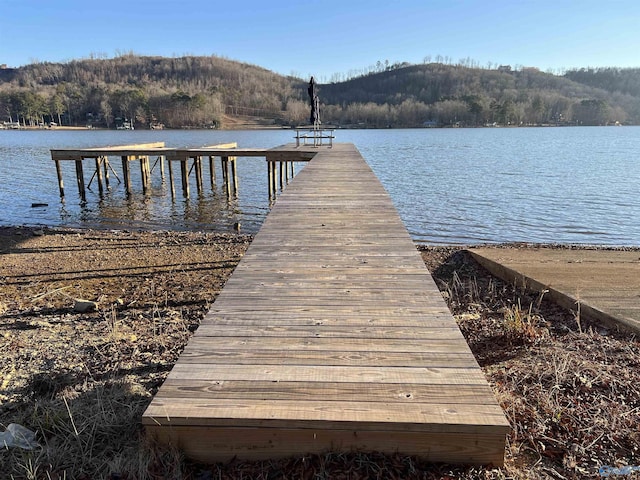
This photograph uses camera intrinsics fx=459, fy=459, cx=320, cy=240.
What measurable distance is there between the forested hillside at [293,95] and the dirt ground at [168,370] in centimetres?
10114

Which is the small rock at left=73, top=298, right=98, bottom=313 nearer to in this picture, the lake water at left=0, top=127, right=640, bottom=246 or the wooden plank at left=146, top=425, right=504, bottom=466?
the wooden plank at left=146, top=425, right=504, bottom=466

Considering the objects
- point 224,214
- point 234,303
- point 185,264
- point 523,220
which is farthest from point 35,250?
point 523,220

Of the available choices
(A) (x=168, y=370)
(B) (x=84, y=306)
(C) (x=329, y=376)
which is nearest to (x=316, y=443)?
(C) (x=329, y=376)

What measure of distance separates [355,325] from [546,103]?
14880cm

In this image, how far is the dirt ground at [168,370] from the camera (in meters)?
2.05

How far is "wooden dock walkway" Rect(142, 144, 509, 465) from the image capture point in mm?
1888

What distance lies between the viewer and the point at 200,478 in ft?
6.23

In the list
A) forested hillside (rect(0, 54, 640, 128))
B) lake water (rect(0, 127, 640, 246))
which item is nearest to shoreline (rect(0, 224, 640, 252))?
lake water (rect(0, 127, 640, 246))

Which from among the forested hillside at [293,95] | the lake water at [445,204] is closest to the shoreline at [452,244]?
the lake water at [445,204]

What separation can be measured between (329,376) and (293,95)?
161 meters

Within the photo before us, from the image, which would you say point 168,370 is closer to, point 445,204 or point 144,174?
point 445,204

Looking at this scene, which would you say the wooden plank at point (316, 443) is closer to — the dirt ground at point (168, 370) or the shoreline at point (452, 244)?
the dirt ground at point (168, 370)

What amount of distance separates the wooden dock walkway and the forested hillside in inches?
4115

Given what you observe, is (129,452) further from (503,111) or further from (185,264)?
(503,111)
